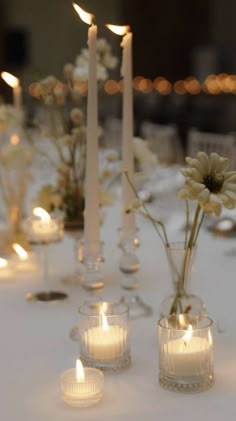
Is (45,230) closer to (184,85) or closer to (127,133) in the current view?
(127,133)

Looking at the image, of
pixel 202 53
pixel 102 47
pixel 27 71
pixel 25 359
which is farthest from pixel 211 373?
pixel 27 71

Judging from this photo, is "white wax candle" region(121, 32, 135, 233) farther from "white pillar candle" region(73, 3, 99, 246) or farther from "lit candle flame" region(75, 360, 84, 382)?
"lit candle flame" region(75, 360, 84, 382)

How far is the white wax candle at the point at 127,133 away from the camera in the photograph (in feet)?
4.96

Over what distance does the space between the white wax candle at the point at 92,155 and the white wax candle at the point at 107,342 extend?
0.20 m

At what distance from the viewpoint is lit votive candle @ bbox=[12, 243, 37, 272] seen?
1874 millimetres

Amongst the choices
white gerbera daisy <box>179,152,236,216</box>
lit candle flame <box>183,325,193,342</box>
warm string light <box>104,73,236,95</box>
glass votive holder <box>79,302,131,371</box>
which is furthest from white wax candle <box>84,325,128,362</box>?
warm string light <box>104,73,236,95</box>

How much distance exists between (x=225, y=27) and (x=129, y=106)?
27.1 feet

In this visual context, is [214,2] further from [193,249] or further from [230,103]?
[193,249]

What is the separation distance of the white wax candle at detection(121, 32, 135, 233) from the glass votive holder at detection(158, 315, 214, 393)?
38 cm

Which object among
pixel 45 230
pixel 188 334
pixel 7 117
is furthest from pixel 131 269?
pixel 7 117

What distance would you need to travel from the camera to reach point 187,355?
3.85ft

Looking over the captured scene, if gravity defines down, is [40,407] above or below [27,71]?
below

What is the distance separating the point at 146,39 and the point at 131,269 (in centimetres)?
864

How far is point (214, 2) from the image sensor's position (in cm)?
951
